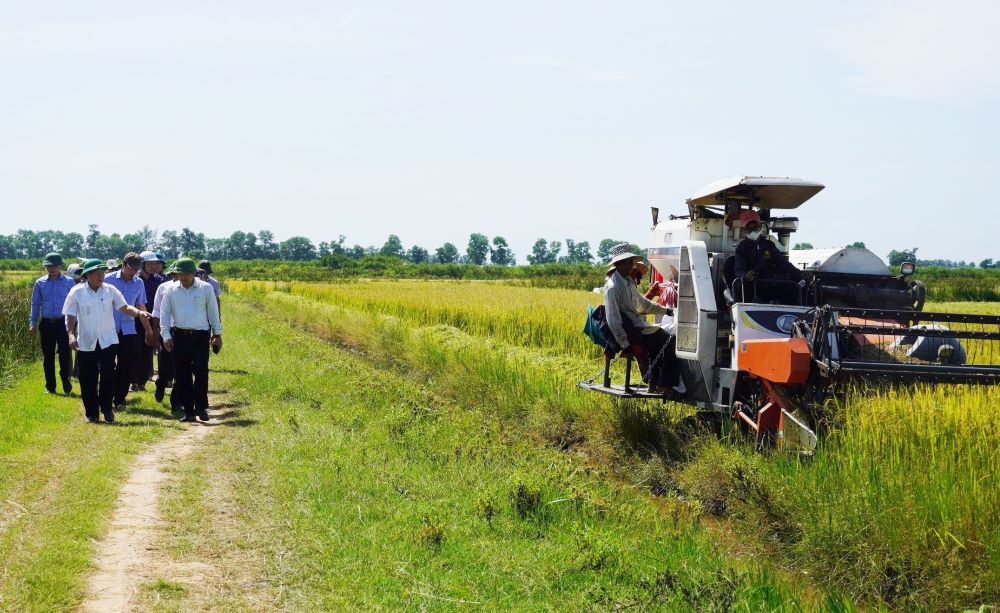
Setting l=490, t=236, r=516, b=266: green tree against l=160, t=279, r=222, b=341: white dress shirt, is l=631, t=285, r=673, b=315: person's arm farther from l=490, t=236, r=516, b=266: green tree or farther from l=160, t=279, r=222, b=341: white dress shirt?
l=490, t=236, r=516, b=266: green tree

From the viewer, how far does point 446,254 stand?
161 m

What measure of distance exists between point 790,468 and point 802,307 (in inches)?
82.3

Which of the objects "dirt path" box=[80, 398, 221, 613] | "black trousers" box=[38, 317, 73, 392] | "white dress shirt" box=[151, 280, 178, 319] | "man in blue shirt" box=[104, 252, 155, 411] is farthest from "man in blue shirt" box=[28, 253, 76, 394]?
"dirt path" box=[80, 398, 221, 613]

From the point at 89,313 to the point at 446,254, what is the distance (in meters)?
151

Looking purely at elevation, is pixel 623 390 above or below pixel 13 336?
above

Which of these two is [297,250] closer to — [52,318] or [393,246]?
[393,246]

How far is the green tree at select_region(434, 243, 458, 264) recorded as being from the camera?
523ft

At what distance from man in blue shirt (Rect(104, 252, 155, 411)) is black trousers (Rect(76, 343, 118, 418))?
2.68 ft

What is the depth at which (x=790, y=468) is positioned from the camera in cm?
650

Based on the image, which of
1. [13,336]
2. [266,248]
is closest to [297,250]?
[266,248]

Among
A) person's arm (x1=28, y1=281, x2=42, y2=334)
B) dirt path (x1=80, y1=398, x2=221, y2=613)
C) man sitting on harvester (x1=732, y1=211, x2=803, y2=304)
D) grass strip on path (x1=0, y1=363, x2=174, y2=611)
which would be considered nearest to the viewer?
dirt path (x1=80, y1=398, x2=221, y2=613)

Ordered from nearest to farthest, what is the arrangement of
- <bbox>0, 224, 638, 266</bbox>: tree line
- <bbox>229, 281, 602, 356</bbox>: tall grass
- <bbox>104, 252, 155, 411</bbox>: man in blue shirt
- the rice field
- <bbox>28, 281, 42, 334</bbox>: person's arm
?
the rice field < <bbox>104, 252, 155, 411</bbox>: man in blue shirt < <bbox>28, 281, 42, 334</bbox>: person's arm < <bbox>229, 281, 602, 356</bbox>: tall grass < <bbox>0, 224, 638, 266</bbox>: tree line

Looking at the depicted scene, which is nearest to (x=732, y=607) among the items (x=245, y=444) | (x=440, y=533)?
(x=440, y=533)

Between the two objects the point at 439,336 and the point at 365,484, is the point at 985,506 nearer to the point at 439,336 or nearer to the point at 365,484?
the point at 365,484
